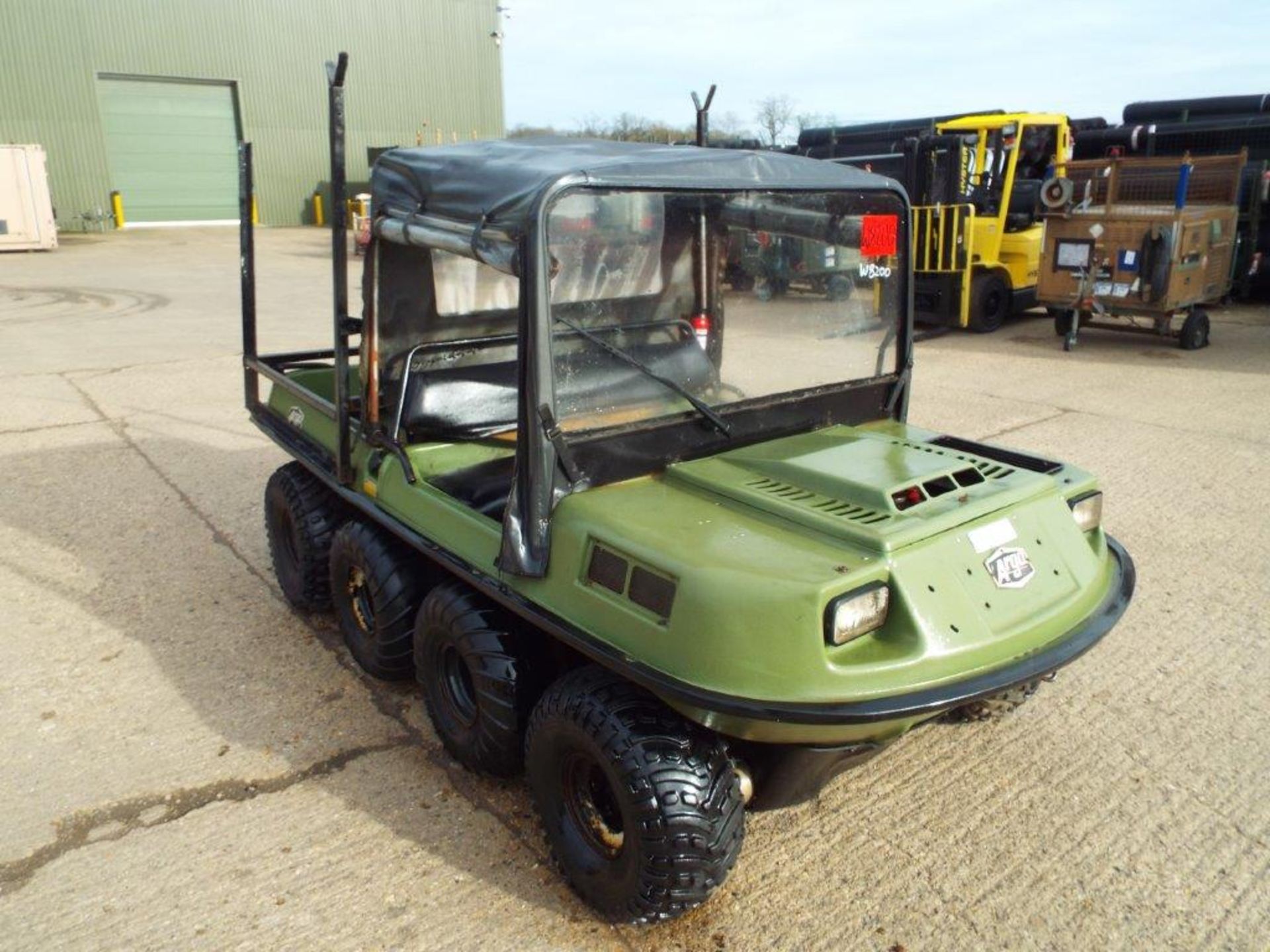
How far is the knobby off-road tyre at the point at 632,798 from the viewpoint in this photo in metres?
2.26

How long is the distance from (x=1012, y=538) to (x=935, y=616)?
0.42 metres

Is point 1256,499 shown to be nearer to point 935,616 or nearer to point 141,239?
point 935,616

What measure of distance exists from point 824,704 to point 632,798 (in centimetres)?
51

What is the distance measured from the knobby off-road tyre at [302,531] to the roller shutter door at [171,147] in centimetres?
2356

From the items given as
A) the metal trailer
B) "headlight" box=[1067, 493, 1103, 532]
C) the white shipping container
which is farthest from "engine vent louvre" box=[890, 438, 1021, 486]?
the white shipping container

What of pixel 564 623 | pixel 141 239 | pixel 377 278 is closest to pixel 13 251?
pixel 141 239

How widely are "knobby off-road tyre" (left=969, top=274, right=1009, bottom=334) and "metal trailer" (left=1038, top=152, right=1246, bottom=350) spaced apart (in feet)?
2.64

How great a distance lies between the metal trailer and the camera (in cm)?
933

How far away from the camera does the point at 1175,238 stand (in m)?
9.09

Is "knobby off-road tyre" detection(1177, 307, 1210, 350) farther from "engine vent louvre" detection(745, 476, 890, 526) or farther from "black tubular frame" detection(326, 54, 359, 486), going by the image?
"black tubular frame" detection(326, 54, 359, 486)

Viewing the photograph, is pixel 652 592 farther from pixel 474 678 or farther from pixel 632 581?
pixel 474 678

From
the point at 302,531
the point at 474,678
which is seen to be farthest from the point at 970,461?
the point at 302,531

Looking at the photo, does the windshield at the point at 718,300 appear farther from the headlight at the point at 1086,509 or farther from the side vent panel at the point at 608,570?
the headlight at the point at 1086,509

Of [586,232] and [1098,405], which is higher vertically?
→ [586,232]
